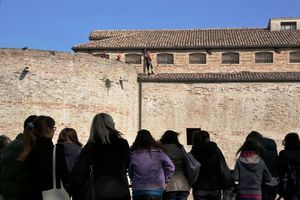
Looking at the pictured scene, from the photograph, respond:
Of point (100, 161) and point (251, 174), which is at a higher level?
point (100, 161)

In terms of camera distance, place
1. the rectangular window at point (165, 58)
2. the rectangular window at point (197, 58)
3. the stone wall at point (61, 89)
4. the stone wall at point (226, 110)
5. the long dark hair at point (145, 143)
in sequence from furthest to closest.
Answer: the rectangular window at point (165, 58) → the rectangular window at point (197, 58) → the stone wall at point (226, 110) → the stone wall at point (61, 89) → the long dark hair at point (145, 143)

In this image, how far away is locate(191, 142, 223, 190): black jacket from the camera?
8.49 m

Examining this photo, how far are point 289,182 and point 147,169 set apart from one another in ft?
8.89

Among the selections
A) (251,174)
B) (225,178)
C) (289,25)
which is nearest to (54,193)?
(225,178)

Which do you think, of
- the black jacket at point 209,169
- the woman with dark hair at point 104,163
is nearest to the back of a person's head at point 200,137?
the black jacket at point 209,169

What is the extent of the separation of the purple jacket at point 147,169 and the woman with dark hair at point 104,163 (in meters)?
0.92

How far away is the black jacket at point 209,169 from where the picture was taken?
849 cm

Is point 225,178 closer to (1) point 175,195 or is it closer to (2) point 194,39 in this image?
(1) point 175,195

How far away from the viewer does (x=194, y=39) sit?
32.6 m

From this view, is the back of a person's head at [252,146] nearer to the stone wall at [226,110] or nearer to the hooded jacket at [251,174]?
the hooded jacket at [251,174]

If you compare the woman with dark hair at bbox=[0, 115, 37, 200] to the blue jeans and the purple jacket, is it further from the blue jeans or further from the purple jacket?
the blue jeans

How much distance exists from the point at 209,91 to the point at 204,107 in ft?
2.93

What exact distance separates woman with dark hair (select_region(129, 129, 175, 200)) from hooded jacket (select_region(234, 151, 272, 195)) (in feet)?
5.23

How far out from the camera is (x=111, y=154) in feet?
20.5
